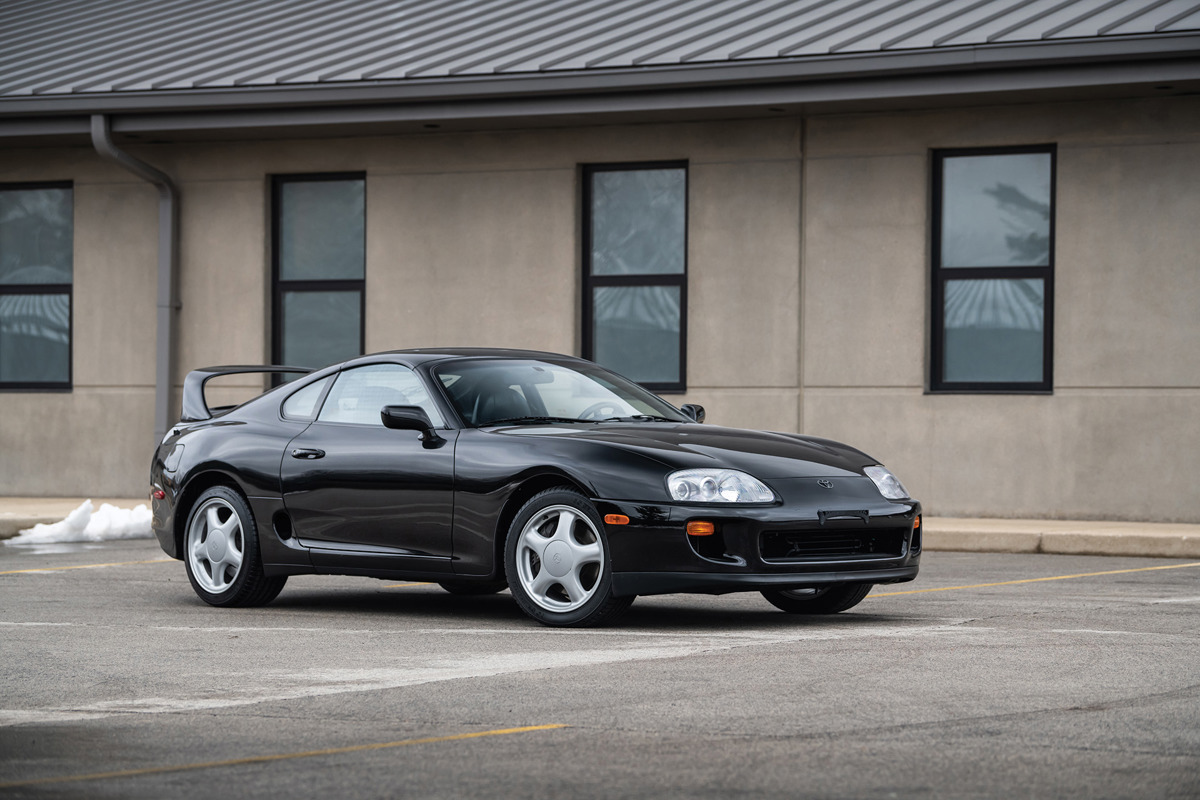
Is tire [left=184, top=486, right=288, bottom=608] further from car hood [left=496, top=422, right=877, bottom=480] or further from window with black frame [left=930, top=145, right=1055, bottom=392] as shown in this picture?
window with black frame [left=930, top=145, right=1055, bottom=392]

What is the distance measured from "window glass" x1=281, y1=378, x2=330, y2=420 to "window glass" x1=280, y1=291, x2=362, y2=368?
8.03 m

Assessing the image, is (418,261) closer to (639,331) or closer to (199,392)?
(639,331)

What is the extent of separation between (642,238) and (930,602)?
7794mm

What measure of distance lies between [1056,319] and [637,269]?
12.8ft

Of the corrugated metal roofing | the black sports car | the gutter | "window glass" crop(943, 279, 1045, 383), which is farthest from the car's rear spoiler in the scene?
"window glass" crop(943, 279, 1045, 383)

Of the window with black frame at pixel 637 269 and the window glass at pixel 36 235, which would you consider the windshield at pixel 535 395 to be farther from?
the window glass at pixel 36 235

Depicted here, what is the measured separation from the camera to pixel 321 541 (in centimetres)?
930

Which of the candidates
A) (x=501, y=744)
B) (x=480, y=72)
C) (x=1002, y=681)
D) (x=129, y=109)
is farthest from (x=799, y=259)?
(x=501, y=744)

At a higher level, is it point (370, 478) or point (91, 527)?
point (370, 478)

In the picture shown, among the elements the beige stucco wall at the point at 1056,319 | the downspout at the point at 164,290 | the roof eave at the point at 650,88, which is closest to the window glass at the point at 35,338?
the downspout at the point at 164,290

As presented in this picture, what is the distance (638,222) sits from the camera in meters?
16.9

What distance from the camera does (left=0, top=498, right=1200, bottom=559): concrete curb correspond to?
1321cm

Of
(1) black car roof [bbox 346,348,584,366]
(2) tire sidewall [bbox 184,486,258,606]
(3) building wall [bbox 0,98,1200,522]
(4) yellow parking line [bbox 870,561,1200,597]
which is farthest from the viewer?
(3) building wall [bbox 0,98,1200,522]

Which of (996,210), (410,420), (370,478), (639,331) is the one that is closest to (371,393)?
(370,478)
